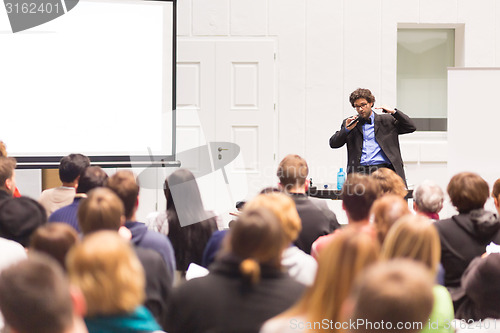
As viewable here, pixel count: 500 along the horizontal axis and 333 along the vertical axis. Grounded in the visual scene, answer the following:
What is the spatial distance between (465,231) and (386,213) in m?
0.57

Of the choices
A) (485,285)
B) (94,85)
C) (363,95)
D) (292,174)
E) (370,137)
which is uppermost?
(94,85)

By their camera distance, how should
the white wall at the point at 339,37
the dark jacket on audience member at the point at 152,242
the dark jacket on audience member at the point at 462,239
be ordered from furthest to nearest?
the white wall at the point at 339,37 < the dark jacket on audience member at the point at 462,239 < the dark jacket on audience member at the point at 152,242

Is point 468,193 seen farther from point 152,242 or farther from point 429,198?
point 152,242

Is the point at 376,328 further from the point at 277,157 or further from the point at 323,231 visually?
the point at 277,157

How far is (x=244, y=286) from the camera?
Result: 1521 mm

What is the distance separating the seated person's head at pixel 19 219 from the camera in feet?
7.70

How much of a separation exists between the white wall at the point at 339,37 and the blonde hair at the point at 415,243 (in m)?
4.73

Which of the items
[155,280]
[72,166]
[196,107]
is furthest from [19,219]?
[196,107]

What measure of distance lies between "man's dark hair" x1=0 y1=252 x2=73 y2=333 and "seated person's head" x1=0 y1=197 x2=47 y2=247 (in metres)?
1.39

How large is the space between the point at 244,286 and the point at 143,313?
27cm

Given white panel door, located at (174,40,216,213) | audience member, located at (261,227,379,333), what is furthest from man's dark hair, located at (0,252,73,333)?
white panel door, located at (174,40,216,213)

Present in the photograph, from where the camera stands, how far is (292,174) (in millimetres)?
2979

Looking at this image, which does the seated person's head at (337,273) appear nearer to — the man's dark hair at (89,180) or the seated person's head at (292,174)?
the seated person's head at (292,174)

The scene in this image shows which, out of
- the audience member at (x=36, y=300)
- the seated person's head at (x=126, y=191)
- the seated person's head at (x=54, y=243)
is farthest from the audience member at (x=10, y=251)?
the audience member at (x=36, y=300)
